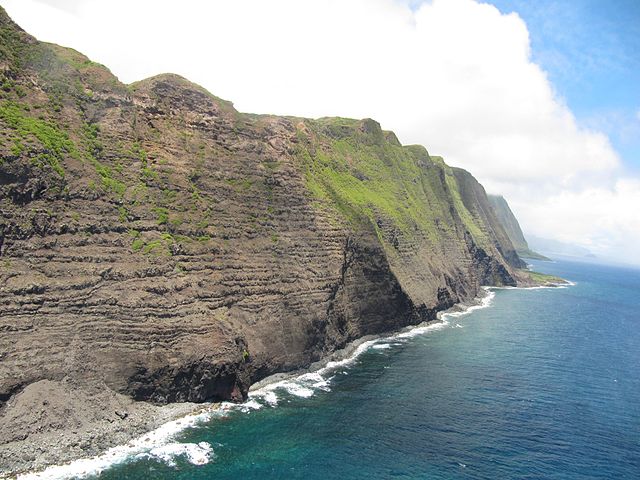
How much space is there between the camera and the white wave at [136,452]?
129ft

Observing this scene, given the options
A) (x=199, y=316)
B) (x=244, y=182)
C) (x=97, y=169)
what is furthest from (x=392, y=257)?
(x=97, y=169)

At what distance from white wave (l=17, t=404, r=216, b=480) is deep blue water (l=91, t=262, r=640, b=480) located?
3.99 ft

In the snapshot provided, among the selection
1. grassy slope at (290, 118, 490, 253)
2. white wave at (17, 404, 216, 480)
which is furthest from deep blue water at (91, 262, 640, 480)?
grassy slope at (290, 118, 490, 253)

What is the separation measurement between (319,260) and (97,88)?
146ft

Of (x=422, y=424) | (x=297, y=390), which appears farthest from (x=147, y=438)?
(x=422, y=424)

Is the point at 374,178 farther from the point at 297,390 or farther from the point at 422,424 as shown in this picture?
the point at 422,424

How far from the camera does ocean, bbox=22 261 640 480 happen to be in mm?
43125

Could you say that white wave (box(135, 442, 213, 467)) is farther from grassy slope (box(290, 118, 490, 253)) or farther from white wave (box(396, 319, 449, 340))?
white wave (box(396, 319, 449, 340))

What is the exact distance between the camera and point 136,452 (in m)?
43.6

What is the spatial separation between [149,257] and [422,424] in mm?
40686

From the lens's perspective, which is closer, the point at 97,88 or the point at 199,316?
the point at 199,316

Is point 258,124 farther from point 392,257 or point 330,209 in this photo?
point 392,257

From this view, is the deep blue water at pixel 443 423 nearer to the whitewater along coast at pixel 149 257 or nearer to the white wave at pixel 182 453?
the white wave at pixel 182 453

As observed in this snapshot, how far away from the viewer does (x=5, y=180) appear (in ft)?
160
